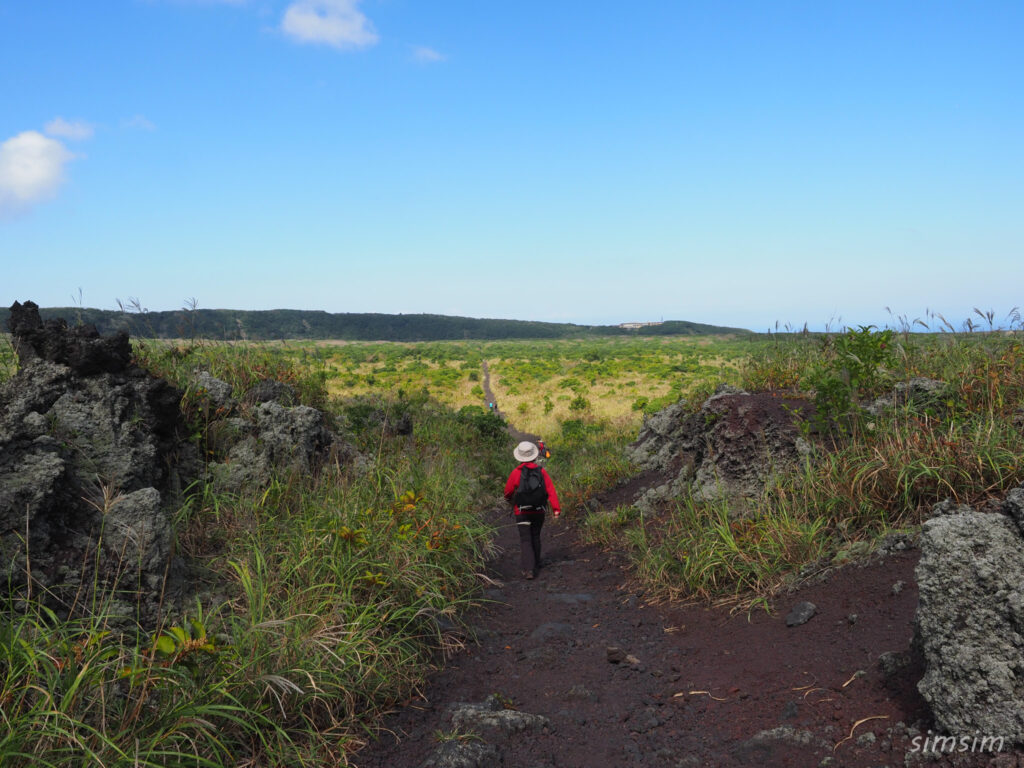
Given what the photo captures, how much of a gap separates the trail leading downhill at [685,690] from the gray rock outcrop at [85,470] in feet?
6.03

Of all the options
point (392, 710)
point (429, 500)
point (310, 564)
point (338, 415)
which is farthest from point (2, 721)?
point (338, 415)

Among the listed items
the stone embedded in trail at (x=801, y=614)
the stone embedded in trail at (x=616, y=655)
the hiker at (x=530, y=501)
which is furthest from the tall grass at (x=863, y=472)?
the stone embedded in trail at (x=616, y=655)

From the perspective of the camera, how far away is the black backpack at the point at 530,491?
24.8 ft

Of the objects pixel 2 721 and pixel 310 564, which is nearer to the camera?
pixel 2 721

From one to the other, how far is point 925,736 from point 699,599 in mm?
2738

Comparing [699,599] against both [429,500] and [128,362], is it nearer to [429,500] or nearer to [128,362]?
[429,500]

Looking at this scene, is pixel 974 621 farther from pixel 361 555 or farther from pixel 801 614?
pixel 361 555

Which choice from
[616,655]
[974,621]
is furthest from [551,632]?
[974,621]

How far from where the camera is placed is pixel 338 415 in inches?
402

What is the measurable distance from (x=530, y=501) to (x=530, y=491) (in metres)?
0.11

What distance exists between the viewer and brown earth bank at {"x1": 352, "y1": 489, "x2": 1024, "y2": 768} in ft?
10.9

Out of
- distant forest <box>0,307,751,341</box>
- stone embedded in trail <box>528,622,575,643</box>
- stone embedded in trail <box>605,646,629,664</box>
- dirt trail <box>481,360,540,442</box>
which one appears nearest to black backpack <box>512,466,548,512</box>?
stone embedded in trail <box>528,622,575,643</box>

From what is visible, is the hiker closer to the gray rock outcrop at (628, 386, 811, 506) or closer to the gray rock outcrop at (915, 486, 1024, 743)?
the gray rock outcrop at (628, 386, 811, 506)

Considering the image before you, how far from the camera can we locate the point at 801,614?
4.67 meters
